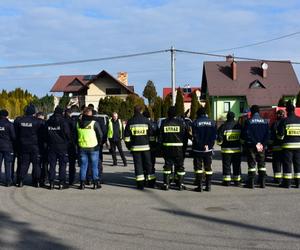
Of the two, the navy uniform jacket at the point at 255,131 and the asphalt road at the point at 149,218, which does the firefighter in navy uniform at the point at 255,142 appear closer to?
the navy uniform jacket at the point at 255,131

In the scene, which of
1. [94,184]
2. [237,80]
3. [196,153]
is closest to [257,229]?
[196,153]

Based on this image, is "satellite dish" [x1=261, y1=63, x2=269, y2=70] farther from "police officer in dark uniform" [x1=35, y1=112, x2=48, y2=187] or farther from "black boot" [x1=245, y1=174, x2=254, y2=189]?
"police officer in dark uniform" [x1=35, y1=112, x2=48, y2=187]

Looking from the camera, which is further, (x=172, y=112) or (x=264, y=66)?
(x=264, y=66)

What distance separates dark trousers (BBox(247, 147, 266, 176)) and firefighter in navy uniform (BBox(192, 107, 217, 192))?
96cm

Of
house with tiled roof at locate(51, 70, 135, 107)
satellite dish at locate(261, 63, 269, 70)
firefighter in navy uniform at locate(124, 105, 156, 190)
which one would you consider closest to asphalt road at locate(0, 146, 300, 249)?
firefighter in navy uniform at locate(124, 105, 156, 190)

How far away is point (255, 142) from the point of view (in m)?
11.3

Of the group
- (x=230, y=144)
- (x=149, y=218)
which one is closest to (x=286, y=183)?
(x=230, y=144)

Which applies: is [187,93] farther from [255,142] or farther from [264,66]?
[255,142]

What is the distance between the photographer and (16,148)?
12141mm

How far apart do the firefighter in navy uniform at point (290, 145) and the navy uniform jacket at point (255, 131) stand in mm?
364

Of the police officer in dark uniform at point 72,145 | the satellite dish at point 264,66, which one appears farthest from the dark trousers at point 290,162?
the satellite dish at point 264,66

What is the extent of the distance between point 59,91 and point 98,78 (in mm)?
18751

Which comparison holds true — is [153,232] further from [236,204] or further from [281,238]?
[236,204]

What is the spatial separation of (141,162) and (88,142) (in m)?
1.34
